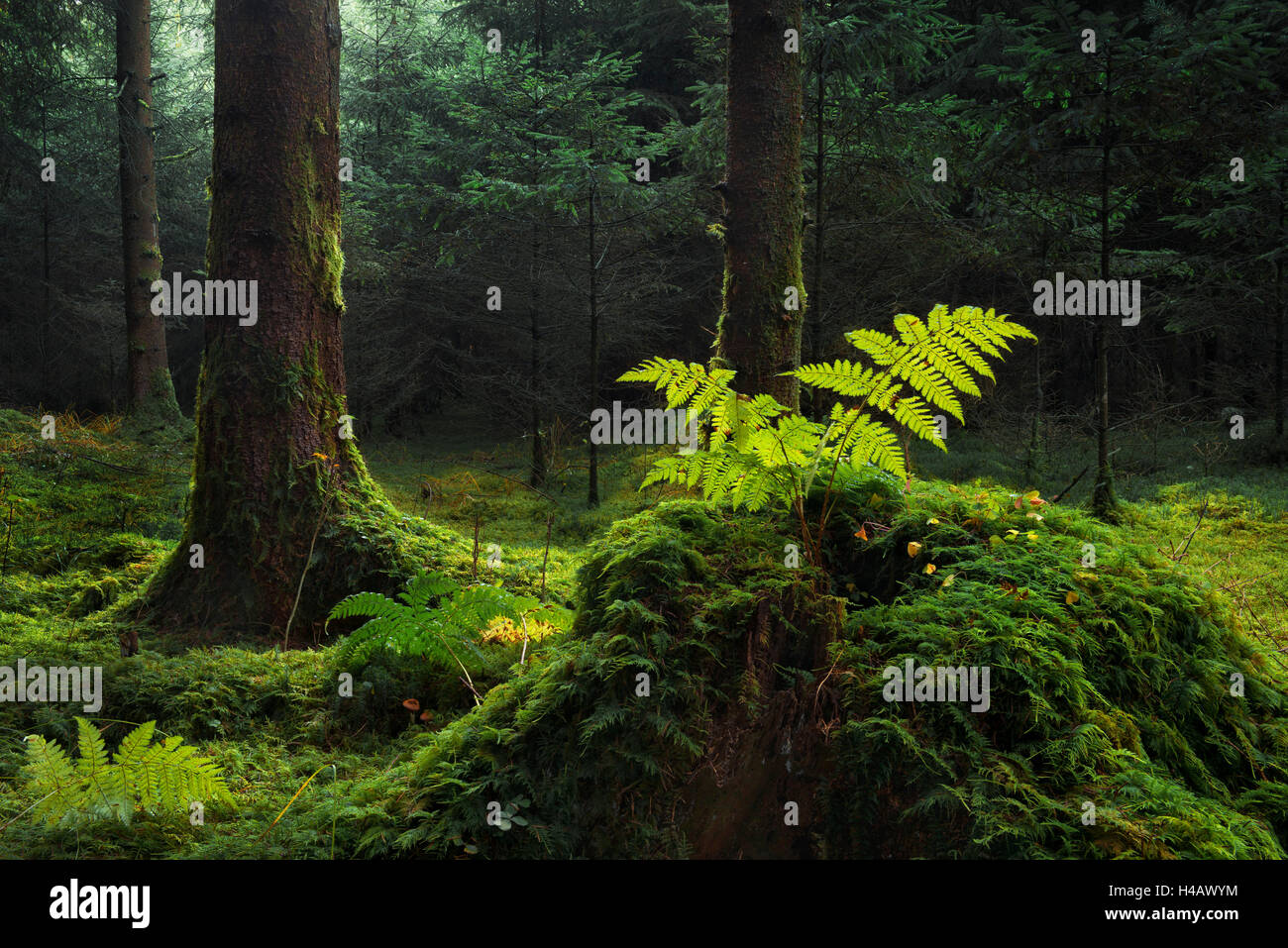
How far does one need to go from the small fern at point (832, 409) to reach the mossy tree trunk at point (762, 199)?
3566 mm

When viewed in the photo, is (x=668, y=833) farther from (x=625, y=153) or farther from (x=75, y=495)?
(x=625, y=153)

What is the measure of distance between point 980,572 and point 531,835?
4.68 ft

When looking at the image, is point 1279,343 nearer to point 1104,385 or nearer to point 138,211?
point 1104,385

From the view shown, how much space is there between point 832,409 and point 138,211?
13518mm

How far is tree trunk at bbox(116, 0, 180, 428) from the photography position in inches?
491

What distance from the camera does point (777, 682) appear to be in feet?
7.09

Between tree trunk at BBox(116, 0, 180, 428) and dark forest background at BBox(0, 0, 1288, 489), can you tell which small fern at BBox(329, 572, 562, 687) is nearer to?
dark forest background at BBox(0, 0, 1288, 489)

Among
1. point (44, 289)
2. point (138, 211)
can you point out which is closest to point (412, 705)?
point (138, 211)

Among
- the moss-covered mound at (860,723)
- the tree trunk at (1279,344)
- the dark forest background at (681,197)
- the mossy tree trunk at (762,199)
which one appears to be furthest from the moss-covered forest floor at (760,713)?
the tree trunk at (1279,344)

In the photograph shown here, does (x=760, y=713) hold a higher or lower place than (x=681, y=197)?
lower

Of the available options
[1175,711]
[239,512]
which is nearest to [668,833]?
[1175,711]

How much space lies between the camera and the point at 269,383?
15.2 ft

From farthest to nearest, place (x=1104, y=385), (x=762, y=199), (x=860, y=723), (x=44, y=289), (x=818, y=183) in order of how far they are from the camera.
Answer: (x=44, y=289), (x=818, y=183), (x=1104, y=385), (x=762, y=199), (x=860, y=723)

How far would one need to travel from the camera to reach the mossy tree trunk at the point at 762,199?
20.2ft
